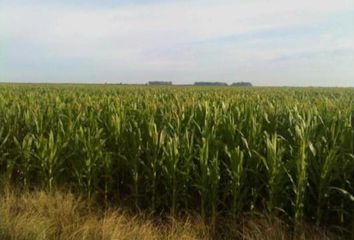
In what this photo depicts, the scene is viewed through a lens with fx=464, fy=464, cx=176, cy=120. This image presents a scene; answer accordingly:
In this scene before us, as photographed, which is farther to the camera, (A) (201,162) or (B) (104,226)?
(A) (201,162)

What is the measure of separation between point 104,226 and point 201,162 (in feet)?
3.94

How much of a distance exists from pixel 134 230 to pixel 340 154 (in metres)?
2.20

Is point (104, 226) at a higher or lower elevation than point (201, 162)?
lower

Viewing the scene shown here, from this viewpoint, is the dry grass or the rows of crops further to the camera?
the rows of crops

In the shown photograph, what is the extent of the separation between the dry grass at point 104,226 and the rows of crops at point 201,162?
0.58ft

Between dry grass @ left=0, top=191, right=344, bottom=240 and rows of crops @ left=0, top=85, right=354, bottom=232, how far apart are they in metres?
0.18

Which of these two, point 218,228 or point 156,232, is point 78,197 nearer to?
point 156,232

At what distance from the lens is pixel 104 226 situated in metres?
4.65

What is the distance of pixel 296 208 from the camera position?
4520 millimetres

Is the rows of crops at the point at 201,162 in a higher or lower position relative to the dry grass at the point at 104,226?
higher

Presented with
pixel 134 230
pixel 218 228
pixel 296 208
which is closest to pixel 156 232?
pixel 134 230

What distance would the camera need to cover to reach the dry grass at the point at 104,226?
4488mm

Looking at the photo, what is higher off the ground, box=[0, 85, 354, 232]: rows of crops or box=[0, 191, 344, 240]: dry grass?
box=[0, 85, 354, 232]: rows of crops

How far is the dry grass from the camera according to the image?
14.7ft
